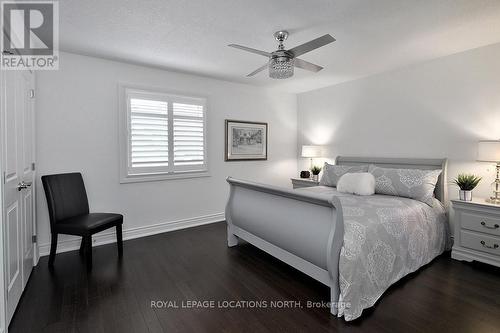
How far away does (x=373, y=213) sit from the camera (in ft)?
8.04

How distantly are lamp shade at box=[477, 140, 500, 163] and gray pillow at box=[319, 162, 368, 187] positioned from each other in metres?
1.33

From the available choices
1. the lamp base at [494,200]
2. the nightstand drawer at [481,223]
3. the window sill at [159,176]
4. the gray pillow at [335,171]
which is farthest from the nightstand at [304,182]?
the lamp base at [494,200]

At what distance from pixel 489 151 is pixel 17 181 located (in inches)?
182

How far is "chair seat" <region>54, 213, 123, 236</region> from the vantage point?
2.70 metres

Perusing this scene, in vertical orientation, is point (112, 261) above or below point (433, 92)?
below

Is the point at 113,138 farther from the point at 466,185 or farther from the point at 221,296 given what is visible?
the point at 466,185

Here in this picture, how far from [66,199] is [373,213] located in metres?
3.39

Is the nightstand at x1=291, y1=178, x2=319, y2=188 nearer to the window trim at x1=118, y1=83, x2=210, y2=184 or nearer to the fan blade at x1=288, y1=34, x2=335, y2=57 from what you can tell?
the window trim at x1=118, y1=83, x2=210, y2=184

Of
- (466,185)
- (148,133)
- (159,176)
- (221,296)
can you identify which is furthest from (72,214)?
(466,185)

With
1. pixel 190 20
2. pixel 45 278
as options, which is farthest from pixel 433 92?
pixel 45 278

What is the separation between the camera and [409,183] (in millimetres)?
3270

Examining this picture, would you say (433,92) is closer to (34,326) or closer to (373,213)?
(373,213)

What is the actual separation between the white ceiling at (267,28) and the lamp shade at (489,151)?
1.18 meters

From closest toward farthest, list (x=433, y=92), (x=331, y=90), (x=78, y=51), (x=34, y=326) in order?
(x=34, y=326) → (x=78, y=51) → (x=433, y=92) → (x=331, y=90)
